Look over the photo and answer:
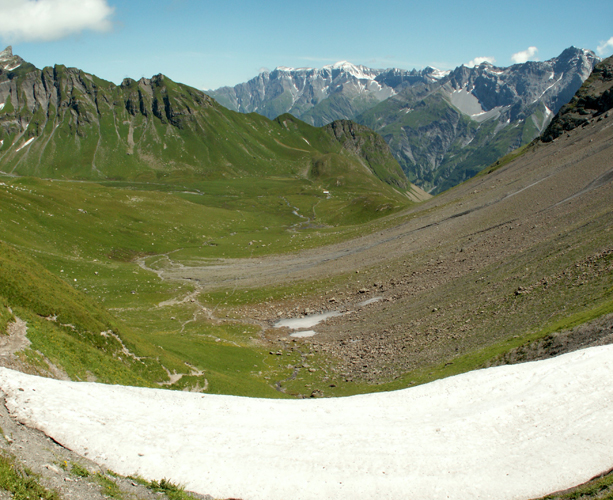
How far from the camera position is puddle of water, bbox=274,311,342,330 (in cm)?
5928

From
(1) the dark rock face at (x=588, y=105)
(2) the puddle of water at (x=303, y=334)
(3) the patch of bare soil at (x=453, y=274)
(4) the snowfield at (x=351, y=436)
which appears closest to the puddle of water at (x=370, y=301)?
(3) the patch of bare soil at (x=453, y=274)

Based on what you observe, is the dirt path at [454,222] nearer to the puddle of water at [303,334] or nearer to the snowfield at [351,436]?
the puddle of water at [303,334]

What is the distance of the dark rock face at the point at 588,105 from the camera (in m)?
131

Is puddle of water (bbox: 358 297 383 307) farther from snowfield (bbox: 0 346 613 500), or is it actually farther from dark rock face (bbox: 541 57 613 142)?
→ dark rock face (bbox: 541 57 613 142)

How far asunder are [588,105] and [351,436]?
156m

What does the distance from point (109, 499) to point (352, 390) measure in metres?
27.1

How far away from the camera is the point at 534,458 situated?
19141 millimetres

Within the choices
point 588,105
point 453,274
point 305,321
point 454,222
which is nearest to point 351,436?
point 305,321

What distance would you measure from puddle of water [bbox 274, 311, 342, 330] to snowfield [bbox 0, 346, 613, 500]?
33.7 meters

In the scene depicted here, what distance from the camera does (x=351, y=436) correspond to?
21484 mm

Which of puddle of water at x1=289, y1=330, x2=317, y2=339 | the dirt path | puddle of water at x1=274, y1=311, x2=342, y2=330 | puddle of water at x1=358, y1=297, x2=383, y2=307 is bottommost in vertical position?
puddle of water at x1=289, y1=330, x2=317, y2=339

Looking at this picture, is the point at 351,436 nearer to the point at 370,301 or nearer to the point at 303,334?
the point at 303,334

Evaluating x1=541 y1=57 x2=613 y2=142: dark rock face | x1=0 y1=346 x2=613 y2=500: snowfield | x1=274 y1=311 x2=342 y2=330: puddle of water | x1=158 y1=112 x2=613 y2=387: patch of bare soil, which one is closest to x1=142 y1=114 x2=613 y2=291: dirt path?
x1=158 y1=112 x2=613 y2=387: patch of bare soil

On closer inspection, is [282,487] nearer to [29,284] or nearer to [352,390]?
[352,390]
